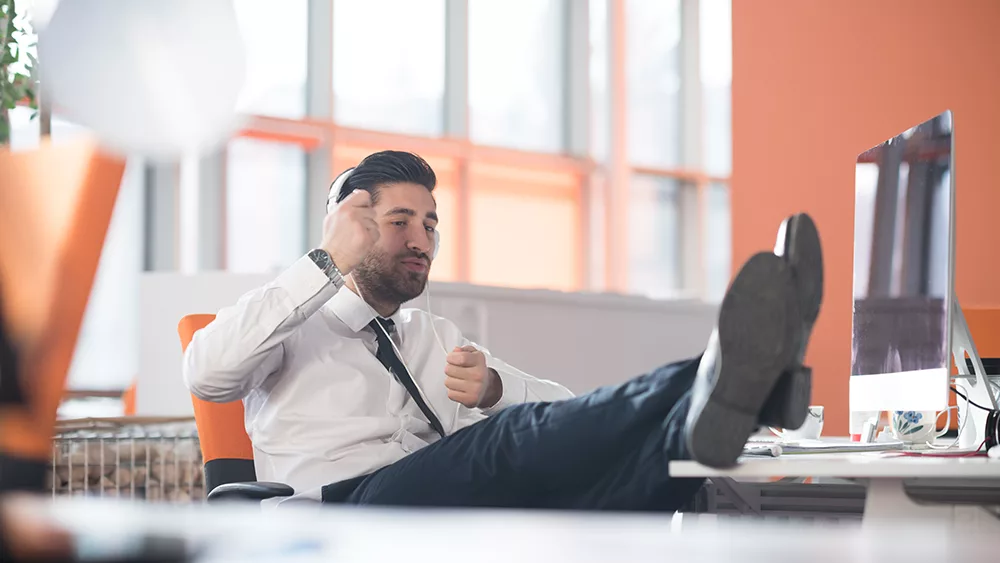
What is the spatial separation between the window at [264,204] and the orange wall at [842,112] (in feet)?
11.0

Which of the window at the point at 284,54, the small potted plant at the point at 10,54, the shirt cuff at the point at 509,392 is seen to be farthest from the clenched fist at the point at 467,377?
the window at the point at 284,54

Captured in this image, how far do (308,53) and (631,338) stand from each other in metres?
3.65

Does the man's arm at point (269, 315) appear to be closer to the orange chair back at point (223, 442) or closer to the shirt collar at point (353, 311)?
the orange chair back at point (223, 442)

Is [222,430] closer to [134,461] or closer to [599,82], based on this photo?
[134,461]

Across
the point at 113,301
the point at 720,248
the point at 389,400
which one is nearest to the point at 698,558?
the point at 389,400

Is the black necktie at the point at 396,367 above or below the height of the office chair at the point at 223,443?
above

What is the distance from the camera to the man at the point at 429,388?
3.70 ft

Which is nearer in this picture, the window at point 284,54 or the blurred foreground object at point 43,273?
the blurred foreground object at point 43,273

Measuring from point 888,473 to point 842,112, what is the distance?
11.1ft

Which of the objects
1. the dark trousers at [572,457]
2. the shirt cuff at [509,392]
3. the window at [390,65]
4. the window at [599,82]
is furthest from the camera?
the window at [599,82]

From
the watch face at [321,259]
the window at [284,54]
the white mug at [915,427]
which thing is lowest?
the white mug at [915,427]

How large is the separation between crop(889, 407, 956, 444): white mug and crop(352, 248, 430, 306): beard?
0.96m

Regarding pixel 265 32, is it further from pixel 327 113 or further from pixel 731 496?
pixel 731 496

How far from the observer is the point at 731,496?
6.09 ft
